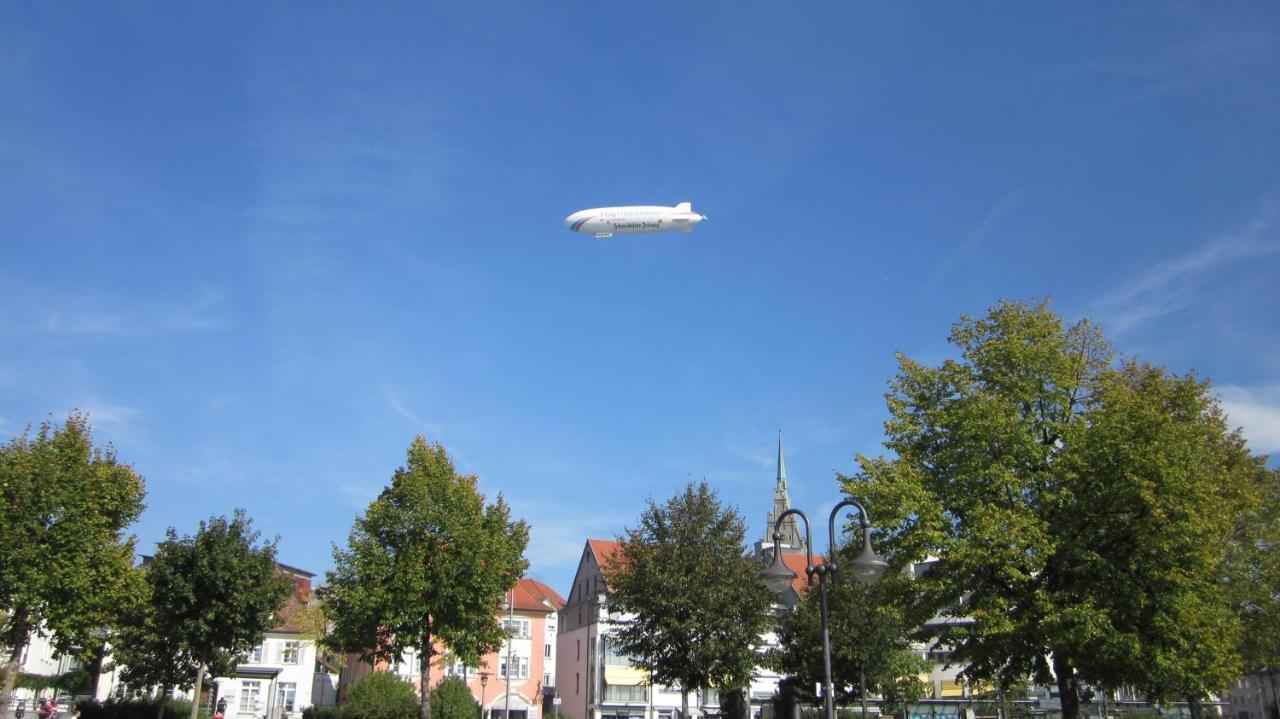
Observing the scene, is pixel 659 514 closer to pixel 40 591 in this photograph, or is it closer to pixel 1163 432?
pixel 1163 432

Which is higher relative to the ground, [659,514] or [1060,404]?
[1060,404]

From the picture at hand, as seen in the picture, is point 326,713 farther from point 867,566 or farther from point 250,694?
point 867,566

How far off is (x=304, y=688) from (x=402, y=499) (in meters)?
35.2

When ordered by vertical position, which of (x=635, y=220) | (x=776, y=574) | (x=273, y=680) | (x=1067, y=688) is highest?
(x=635, y=220)

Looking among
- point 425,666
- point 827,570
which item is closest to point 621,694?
point 425,666

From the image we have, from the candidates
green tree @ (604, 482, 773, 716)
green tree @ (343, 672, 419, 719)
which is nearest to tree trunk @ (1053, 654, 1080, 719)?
green tree @ (604, 482, 773, 716)

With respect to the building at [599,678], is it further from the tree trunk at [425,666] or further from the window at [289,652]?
the tree trunk at [425,666]

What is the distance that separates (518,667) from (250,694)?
19466mm

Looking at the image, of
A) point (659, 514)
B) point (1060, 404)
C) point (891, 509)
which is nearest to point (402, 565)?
point (659, 514)

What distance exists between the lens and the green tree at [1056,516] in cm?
2494

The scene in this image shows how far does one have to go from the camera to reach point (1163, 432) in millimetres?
25938

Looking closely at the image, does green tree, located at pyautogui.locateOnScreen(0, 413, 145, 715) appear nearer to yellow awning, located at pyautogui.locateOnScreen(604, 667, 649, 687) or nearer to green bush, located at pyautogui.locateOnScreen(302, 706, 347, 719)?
green bush, located at pyautogui.locateOnScreen(302, 706, 347, 719)

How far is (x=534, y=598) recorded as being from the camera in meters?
76.7

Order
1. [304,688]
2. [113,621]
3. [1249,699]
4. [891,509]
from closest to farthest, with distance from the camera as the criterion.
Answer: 1. [891,509]
2. [113,621]
3. [304,688]
4. [1249,699]
